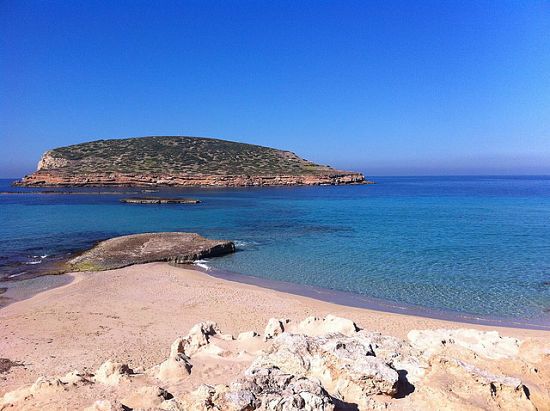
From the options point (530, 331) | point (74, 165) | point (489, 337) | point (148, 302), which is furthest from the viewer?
point (74, 165)

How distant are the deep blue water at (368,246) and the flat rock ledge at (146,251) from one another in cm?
157

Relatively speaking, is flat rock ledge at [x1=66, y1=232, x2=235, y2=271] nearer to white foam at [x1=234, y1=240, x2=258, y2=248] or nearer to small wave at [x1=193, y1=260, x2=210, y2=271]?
small wave at [x1=193, y1=260, x2=210, y2=271]

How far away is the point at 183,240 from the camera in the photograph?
28516mm

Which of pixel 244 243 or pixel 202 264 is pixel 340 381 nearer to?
pixel 202 264

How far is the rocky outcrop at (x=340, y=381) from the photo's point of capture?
514 cm

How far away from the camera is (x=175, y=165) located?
10956 cm

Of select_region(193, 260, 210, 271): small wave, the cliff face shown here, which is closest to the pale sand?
select_region(193, 260, 210, 271): small wave

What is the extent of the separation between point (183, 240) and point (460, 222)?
29442mm

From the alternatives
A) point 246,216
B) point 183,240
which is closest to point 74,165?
point 246,216

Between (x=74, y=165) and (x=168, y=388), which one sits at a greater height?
(x=74, y=165)

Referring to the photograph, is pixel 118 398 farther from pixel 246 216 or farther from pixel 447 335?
pixel 246 216

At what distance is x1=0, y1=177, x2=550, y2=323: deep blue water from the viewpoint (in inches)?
709

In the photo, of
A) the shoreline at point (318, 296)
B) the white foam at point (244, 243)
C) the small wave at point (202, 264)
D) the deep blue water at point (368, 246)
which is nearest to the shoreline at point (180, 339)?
the shoreline at point (318, 296)

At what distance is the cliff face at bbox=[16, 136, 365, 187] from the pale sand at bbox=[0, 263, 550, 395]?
267 feet
